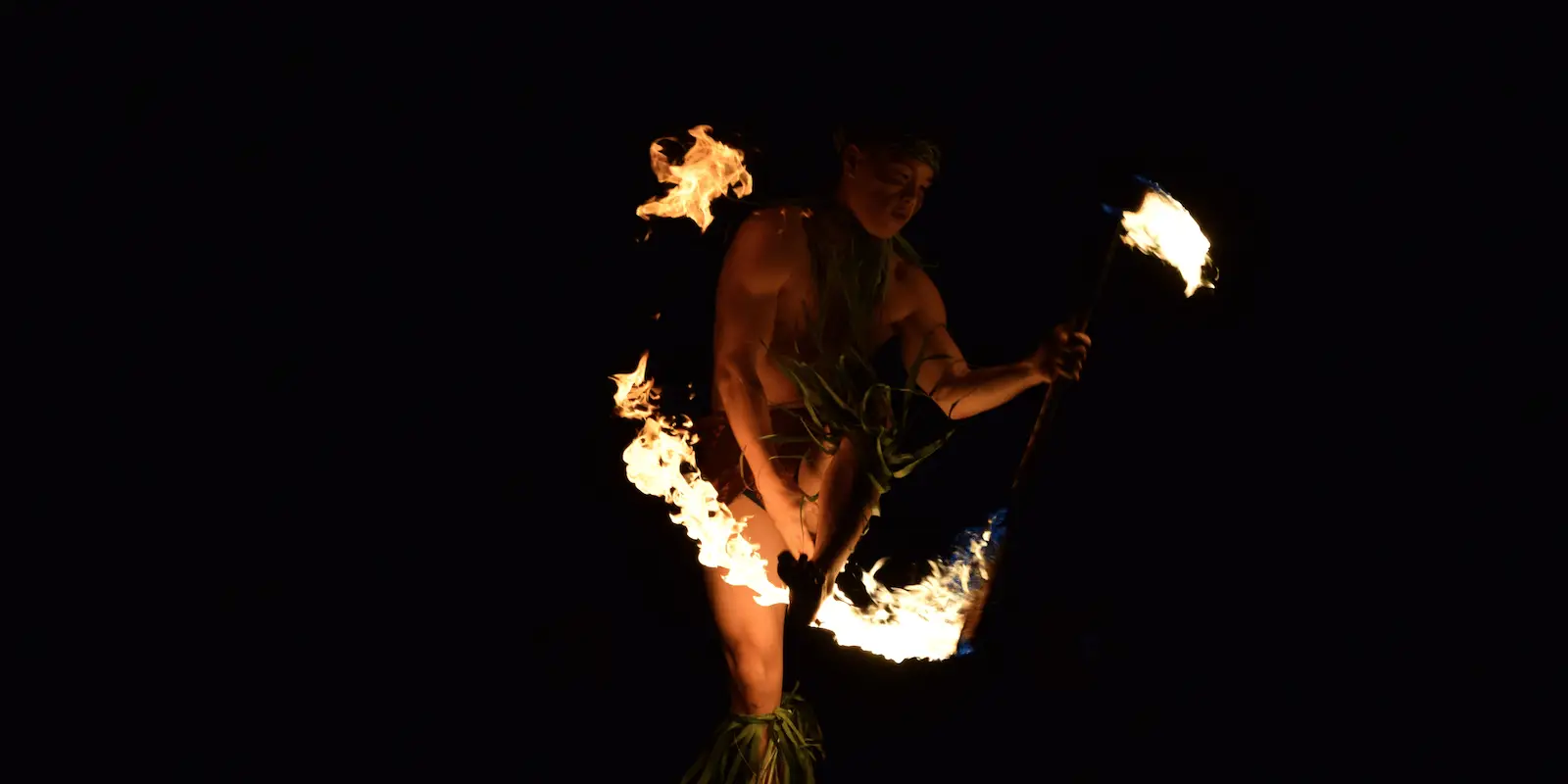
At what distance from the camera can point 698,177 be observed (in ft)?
7.93

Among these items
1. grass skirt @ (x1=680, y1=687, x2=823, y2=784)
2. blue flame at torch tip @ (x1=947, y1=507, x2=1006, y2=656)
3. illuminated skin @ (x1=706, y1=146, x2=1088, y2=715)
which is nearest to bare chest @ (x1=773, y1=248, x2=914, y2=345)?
illuminated skin @ (x1=706, y1=146, x2=1088, y2=715)

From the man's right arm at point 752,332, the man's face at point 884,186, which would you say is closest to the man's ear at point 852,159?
the man's face at point 884,186

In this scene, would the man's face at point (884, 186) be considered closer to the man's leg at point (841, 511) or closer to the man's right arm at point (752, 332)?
the man's right arm at point (752, 332)

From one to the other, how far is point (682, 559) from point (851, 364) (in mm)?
583

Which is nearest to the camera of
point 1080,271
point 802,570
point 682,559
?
point 802,570

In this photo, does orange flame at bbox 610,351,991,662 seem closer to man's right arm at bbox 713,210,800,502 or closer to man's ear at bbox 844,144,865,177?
man's right arm at bbox 713,210,800,502

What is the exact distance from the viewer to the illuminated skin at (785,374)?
227 centimetres

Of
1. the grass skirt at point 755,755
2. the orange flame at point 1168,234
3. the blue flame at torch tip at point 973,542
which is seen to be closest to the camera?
the orange flame at point 1168,234

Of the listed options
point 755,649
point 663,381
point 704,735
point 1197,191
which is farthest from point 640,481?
point 1197,191

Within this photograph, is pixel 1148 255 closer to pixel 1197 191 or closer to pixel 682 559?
pixel 1197 191

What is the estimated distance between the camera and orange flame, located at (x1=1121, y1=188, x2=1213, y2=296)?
7.33 ft

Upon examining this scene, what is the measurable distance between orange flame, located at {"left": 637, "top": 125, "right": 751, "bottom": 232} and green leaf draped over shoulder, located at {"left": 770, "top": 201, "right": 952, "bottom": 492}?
13 cm

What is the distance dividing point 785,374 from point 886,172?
0.36 meters

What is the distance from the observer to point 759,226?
90.8 inches
